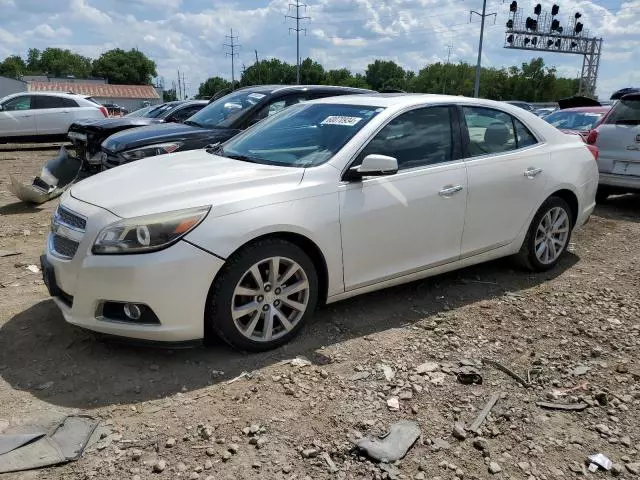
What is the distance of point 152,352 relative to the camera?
3.53 metres

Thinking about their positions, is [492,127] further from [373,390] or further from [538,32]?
[538,32]

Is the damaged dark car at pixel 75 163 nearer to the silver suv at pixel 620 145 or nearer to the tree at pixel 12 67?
the silver suv at pixel 620 145

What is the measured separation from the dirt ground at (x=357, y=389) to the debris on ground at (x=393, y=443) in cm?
4

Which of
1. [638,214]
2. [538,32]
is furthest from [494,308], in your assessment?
[538,32]

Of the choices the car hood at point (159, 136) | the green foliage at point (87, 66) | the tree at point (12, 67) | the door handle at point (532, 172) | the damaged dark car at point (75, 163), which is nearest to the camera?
the door handle at point (532, 172)

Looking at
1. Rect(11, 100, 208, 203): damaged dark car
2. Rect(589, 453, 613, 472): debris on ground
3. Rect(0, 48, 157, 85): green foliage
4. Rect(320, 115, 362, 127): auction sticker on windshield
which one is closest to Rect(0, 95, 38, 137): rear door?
Rect(11, 100, 208, 203): damaged dark car

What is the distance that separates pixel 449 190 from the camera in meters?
4.21

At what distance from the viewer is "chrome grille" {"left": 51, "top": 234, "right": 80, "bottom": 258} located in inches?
131

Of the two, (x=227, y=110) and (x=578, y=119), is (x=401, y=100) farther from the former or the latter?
(x=578, y=119)

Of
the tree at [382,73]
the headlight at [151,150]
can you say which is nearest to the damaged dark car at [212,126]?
the headlight at [151,150]

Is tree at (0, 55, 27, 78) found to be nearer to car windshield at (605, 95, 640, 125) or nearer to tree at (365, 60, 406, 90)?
tree at (365, 60, 406, 90)

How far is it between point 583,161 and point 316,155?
2.90 m

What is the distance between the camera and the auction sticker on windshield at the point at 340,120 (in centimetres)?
409

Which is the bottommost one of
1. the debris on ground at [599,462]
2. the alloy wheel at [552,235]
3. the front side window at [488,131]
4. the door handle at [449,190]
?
the debris on ground at [599,462]
